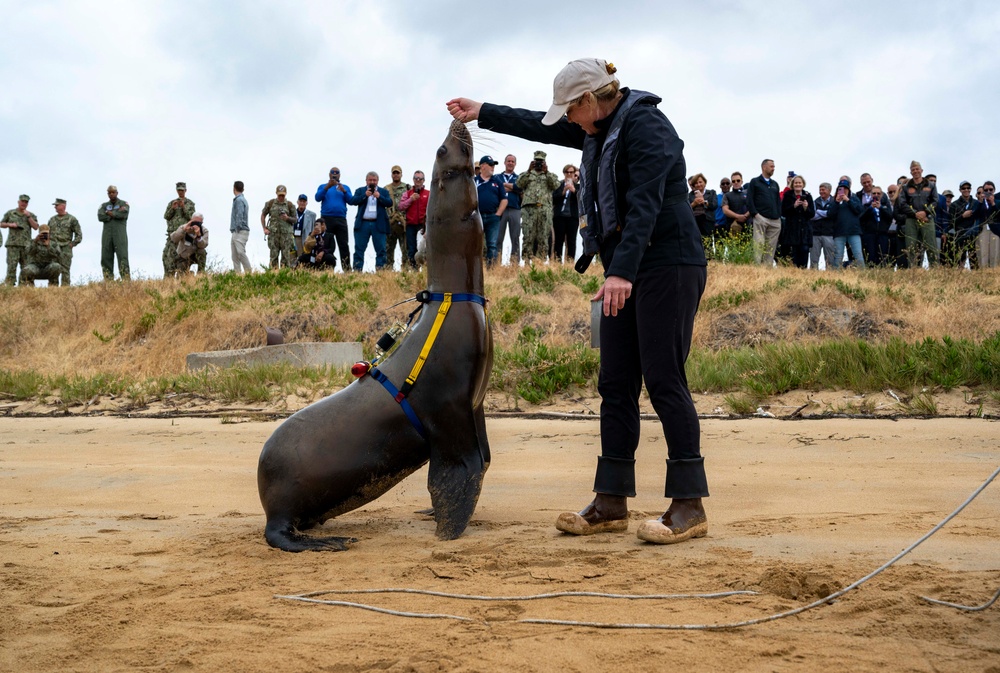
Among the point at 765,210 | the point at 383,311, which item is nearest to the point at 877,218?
the point at 765,210

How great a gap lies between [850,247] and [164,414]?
495 inches

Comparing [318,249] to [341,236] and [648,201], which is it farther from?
[648,201]

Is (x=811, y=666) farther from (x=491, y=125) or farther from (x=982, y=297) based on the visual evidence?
(x=982, y=297)

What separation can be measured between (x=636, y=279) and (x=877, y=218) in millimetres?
14583

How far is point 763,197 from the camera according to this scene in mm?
16828

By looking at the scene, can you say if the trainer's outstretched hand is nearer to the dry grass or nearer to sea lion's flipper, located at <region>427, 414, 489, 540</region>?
sea lion's flipper, located at <region>427, 414, 489, 540</region>

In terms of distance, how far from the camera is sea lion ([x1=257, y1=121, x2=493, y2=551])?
15.4ft

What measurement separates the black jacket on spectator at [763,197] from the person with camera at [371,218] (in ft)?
21.2

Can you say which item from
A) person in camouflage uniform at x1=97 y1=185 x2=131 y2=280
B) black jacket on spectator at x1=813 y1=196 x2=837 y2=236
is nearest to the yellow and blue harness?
black jacket on spectator at x1=813 y1=196 x2=837 y2=236

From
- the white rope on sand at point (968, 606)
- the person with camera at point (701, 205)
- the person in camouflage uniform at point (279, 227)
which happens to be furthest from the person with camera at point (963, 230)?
the white rope on sand at point (968, 606)

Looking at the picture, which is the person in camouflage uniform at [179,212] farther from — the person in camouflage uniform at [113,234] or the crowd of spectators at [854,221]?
the crowd of spectators at [854,221]

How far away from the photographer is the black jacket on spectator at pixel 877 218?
17.5 m

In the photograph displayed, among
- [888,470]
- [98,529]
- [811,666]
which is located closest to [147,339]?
[98,529]

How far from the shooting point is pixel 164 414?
10.2m
